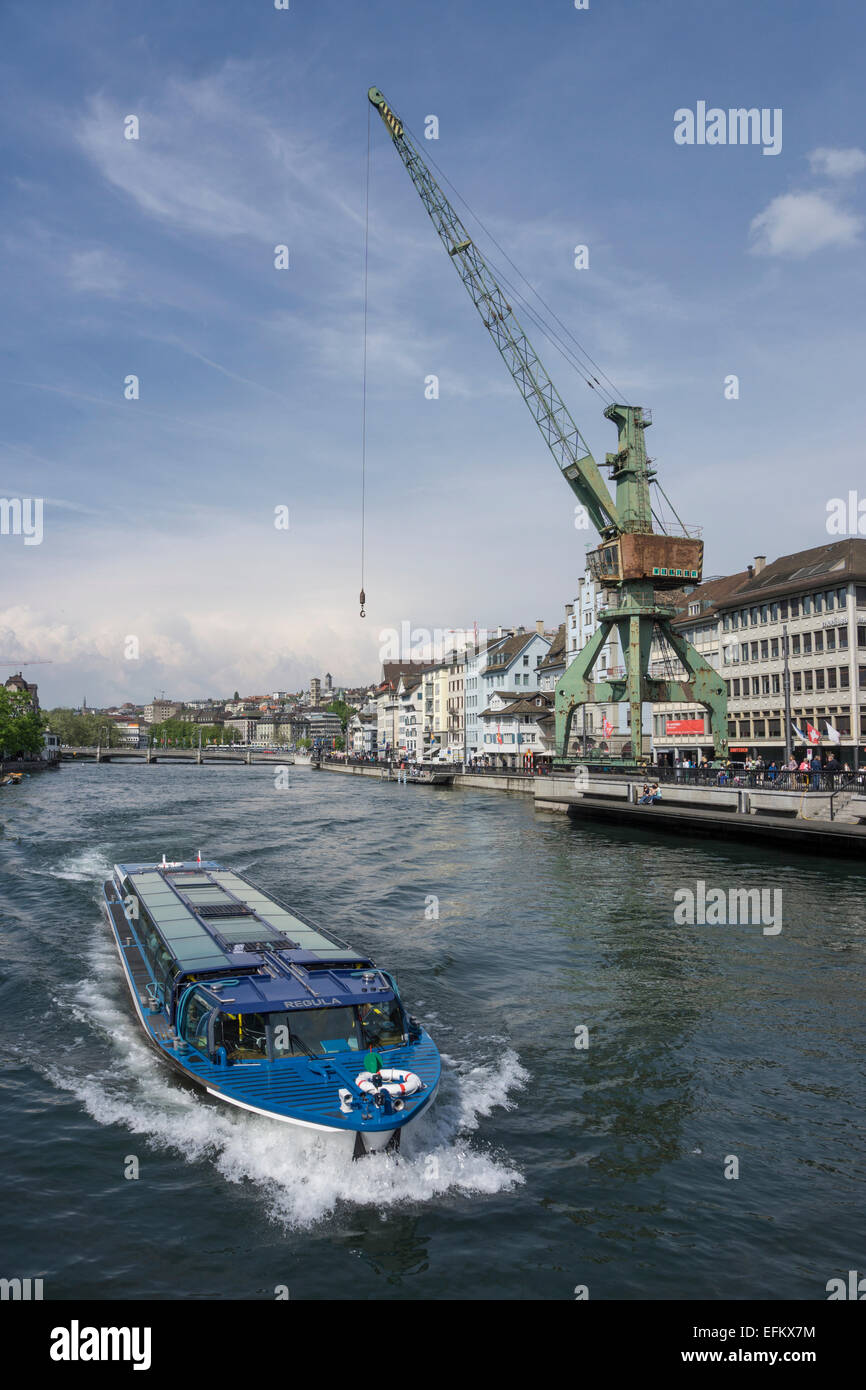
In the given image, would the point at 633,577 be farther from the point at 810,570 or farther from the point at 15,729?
the point at 15,729

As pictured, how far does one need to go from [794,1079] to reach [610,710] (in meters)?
95.8

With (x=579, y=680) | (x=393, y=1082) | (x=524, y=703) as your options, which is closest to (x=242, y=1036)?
(x=393, y=1082)

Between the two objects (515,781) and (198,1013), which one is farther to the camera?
(515,781)

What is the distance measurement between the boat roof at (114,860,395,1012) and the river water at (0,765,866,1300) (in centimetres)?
206

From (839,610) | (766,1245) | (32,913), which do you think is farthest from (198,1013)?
(839,610)

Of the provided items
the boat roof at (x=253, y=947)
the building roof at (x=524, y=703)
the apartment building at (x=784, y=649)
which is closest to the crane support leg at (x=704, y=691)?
the apartment building at (x=784, y=649)

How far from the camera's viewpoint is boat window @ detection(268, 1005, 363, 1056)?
15.4 meters

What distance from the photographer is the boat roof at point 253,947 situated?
54.2 feet

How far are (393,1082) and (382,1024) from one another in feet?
6.72

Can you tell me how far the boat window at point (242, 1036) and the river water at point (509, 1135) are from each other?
1.03 m

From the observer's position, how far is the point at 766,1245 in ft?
40.5

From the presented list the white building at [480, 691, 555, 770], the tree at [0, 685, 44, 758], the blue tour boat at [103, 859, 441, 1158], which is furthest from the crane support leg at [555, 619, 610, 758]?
the tree at [0, 685, 44, 758]

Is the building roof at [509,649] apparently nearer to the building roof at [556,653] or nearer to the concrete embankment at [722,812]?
the building roof at [556,653]
